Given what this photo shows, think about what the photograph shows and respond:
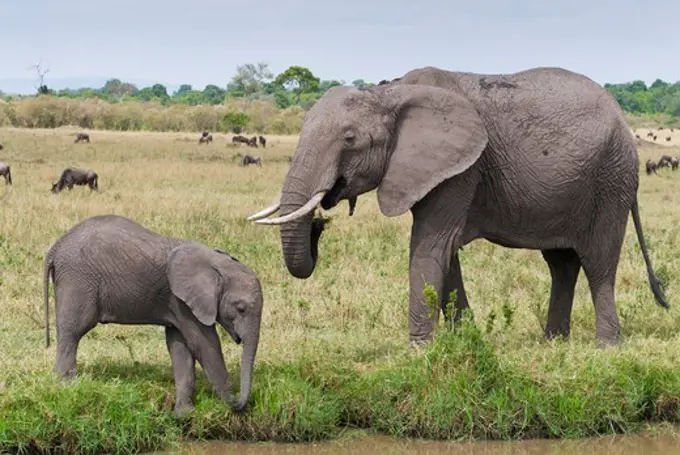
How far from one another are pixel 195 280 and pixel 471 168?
7.53 ft

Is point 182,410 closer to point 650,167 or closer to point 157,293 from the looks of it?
point 157,293

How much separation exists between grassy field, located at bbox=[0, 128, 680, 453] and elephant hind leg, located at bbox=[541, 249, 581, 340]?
171mm

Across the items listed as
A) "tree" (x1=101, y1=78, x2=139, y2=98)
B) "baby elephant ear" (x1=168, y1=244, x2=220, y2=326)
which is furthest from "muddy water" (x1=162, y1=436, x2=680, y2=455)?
"tree" (x1=101, y1=78, x2=139, y2=98)

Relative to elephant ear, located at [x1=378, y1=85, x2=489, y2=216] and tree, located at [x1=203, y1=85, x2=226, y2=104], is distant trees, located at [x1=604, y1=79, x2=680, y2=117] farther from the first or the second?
elephant ear, located at [x1=378, y1=85, x2=489, y2=216]

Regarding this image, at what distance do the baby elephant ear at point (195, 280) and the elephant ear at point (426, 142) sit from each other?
4.47 feet

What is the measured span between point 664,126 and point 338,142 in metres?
72.1

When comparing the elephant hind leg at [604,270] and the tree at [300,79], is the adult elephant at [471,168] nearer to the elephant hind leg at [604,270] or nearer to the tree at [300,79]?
the elephant hind leg at [604,270]

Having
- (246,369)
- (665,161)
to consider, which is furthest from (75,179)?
(665,161)

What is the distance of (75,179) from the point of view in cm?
2173

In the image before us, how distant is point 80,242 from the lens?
7.35m

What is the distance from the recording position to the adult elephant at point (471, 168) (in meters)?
7.90

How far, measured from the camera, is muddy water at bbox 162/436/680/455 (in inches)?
283

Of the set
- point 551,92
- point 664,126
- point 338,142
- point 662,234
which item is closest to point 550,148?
point 551,92

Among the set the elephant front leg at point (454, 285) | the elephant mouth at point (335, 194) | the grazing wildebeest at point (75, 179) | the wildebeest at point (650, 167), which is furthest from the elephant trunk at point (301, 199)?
the wildebeest at point (650, 167)
